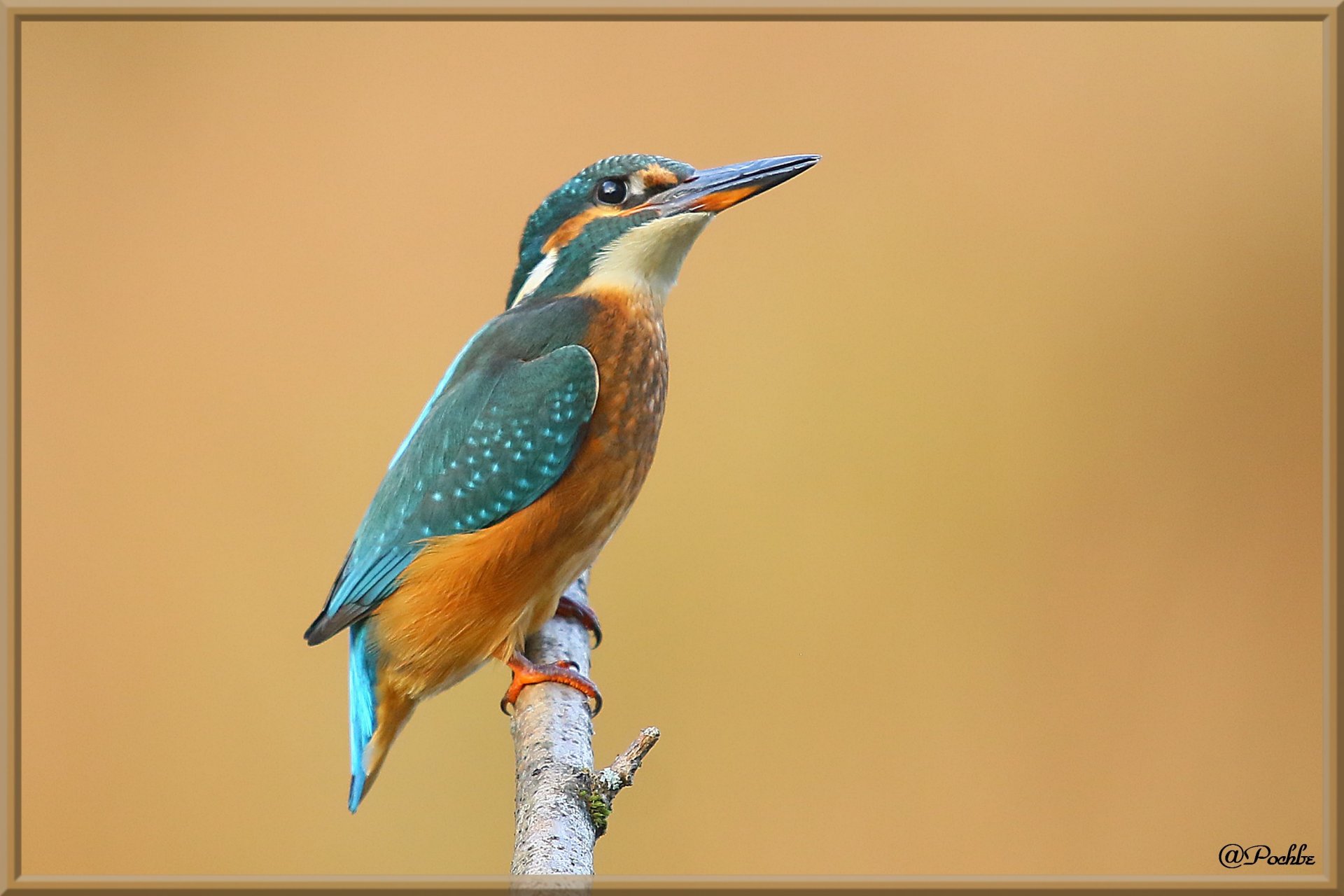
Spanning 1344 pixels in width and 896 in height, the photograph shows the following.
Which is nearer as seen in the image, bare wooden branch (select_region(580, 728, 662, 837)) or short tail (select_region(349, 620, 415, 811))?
bare wooden branch (select_region(580, 728, 662, 837))

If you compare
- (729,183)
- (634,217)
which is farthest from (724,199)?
(634,217)

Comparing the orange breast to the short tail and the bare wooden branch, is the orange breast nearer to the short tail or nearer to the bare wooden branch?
the short tail

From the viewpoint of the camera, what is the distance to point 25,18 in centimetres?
161

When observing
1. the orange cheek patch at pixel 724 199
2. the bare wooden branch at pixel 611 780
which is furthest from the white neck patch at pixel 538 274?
the bare wooden branch at pixel 611 780

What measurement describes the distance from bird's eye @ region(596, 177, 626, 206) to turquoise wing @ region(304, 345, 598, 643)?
0.24m

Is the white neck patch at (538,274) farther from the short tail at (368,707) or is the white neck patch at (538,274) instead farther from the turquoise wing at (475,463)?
the short tail at (368,707)

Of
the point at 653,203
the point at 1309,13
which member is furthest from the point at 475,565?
the point at 1309,13

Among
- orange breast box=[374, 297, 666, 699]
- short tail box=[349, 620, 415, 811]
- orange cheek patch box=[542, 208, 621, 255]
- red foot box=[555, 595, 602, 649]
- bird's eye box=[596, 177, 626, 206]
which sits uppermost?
bird's eye box=[596, 177, 626, 206]

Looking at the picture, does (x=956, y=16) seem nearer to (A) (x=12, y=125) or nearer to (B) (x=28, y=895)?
(A) (x=12, y=125)

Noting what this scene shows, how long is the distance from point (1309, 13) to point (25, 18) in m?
1.84

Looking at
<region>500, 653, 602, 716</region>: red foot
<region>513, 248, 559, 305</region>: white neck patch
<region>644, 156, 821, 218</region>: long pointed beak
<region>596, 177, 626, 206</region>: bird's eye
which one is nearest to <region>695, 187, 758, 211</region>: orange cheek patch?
<region>644, 156, 821, 218</region>: long pointed beak

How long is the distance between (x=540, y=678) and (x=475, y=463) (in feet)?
1.07

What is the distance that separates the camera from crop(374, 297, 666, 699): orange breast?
1584mm

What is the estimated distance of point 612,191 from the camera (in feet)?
5.42
